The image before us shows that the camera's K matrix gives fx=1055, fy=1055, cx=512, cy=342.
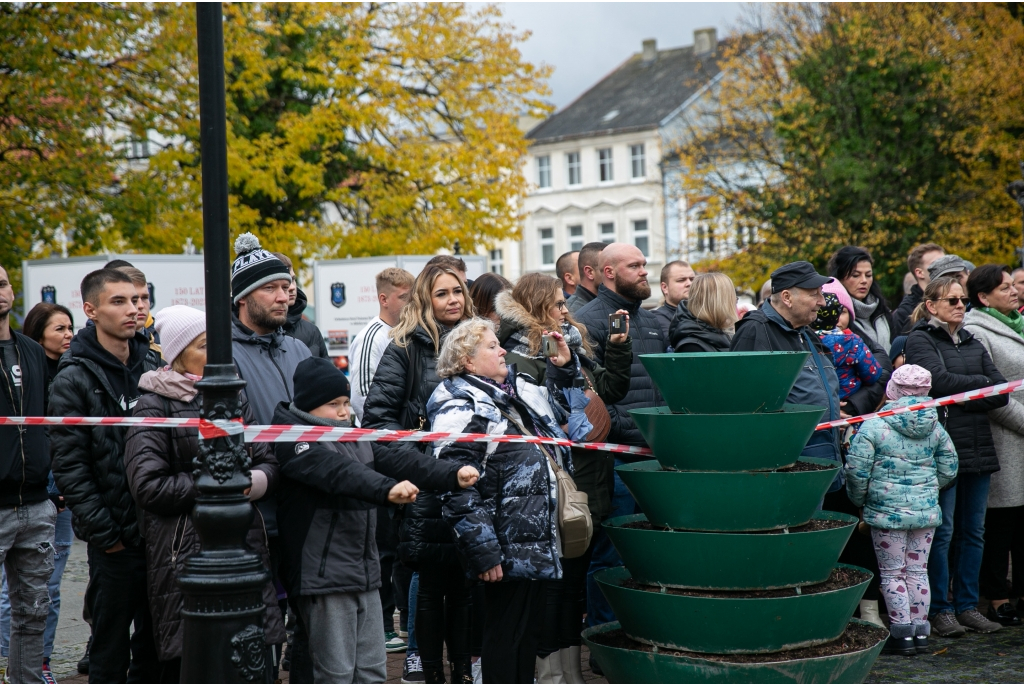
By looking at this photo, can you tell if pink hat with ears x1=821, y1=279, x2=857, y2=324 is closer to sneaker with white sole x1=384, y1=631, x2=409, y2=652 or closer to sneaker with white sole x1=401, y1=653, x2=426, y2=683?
sneaker with white sole x1=401, y1=653, x2=426, y2=683

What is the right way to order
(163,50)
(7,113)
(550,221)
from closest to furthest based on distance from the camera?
(7,113) < (163,50) < (550,221)

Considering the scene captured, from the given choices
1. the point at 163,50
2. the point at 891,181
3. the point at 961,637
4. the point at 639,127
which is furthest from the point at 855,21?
the point at 639,127

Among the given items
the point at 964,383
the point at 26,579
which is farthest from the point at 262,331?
the point at 964,383

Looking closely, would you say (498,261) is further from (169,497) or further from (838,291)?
(169,497)

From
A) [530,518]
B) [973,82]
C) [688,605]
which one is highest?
[973,82]

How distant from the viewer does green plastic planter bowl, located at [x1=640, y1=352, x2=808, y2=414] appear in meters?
4.72

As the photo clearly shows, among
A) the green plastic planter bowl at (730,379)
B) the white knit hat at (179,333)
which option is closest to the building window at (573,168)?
the green plastic planter bowl at (730,379)

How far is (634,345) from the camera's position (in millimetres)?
6406

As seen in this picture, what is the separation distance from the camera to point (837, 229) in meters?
25.7

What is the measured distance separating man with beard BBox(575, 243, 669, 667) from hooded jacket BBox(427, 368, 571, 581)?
4.13 feet

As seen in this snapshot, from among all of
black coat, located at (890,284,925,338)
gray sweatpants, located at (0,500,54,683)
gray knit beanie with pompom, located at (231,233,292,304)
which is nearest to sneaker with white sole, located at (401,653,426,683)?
gray sweatpants, located at (0,500,54,683)

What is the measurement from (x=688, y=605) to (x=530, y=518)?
802 millimetres

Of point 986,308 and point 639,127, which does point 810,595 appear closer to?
point 986,308

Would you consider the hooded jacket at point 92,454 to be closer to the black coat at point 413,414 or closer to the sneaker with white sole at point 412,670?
the black coat at point 413,414
